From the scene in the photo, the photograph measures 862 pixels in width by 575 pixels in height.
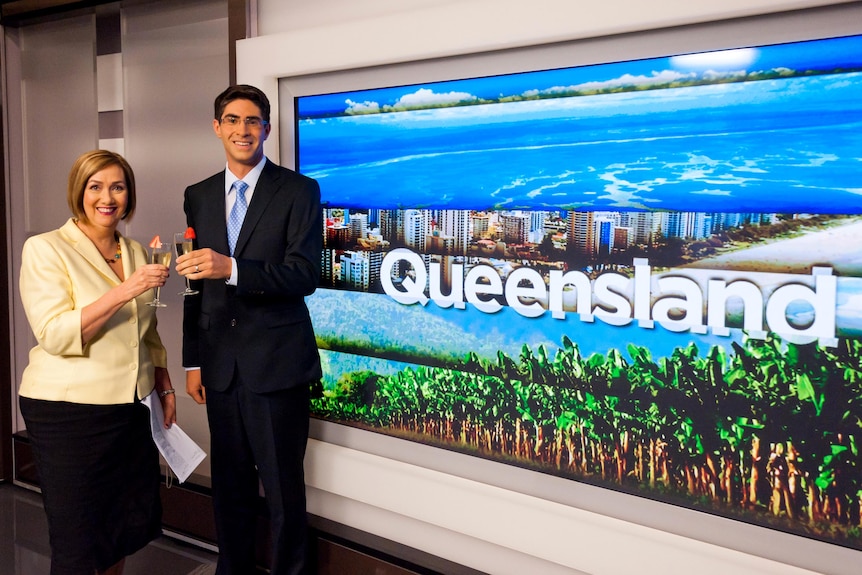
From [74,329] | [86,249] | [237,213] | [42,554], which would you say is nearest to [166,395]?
[74,329]

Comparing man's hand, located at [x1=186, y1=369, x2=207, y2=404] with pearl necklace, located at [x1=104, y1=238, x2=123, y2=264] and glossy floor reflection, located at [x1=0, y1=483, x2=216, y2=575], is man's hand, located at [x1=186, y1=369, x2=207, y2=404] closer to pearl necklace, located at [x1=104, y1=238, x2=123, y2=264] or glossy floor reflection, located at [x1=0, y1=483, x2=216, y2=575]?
pearl necklace, located at [x1=104, y1=238, x2=123, y2=264]

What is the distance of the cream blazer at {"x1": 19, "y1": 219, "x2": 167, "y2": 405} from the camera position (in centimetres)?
243

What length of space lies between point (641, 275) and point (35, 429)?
2.24 meters

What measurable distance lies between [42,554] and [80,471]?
1.37 meters

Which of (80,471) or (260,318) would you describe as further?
(260,318)

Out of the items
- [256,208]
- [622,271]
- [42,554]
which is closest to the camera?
[622,271]

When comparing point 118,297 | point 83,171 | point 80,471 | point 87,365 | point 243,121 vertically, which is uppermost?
point 243,121

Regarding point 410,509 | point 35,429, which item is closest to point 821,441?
point 410,509

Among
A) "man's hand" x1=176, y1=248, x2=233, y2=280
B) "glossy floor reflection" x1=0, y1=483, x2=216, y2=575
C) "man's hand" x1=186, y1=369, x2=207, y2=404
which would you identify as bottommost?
"glossy floor reflection" x1=0, y1=483, x2=216, y2=575

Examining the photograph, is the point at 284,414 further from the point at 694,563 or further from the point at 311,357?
the point at 694,563

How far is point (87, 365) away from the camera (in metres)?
2.50

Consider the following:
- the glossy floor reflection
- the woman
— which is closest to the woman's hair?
the woman

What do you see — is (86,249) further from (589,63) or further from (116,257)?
(589,63)

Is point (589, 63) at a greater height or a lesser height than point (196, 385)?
greater
